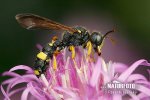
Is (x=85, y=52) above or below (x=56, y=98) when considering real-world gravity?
above

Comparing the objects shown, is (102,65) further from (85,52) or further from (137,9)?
(137,9)

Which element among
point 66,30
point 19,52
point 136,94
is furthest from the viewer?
point 19,52

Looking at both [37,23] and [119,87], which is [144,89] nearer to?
[119,87]

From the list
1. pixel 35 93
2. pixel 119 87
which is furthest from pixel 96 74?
pixel 35 93

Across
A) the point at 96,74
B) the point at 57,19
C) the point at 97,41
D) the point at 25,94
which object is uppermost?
the point at 57,19

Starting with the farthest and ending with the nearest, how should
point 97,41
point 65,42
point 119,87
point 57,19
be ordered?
point 57,19 < point 65,42 < point 97,41 < point 119,87

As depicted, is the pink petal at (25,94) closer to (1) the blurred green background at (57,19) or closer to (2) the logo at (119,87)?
(2) the logo at (119,87)

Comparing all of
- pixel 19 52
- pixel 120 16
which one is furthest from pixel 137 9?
pixel 19 52
